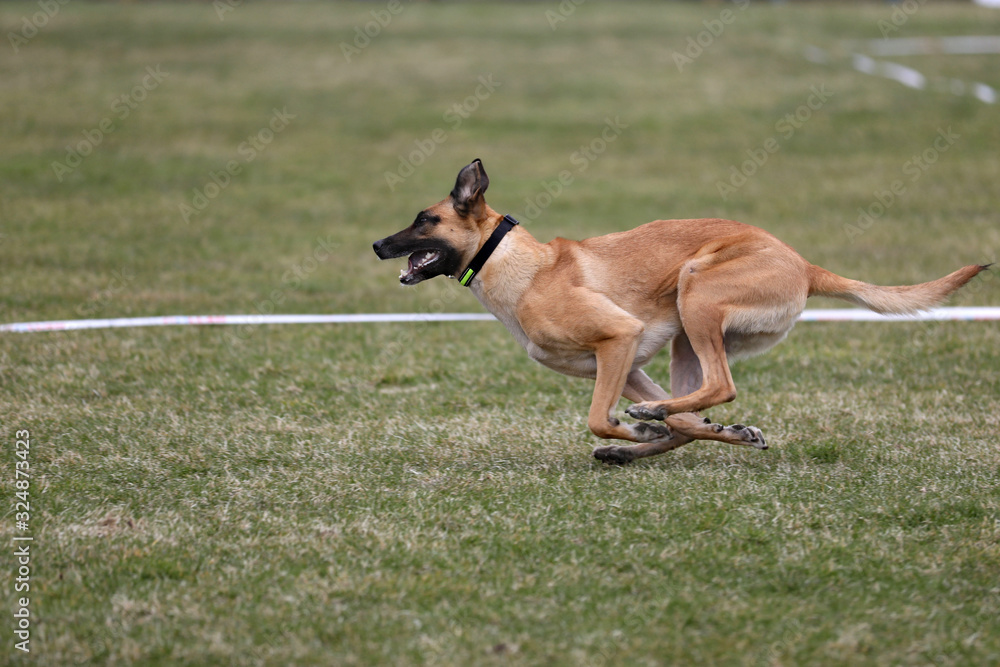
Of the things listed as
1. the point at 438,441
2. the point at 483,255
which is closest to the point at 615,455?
the point at 438,441

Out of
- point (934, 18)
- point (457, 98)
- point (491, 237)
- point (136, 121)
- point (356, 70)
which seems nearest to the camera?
point (491, 237)

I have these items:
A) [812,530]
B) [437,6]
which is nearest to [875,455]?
[812,530]

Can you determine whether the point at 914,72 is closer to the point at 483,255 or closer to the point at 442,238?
the point at 483,255

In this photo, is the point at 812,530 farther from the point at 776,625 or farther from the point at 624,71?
Answer: the point at 624,71

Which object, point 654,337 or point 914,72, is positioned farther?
point 914,72

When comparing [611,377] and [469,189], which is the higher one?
[469,189]

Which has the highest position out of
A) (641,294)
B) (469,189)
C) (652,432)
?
(469,189)

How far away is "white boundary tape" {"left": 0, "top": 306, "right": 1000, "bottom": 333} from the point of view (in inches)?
341

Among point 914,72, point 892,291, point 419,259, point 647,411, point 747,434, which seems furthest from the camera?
point 914,72

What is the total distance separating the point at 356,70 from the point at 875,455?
20.9m

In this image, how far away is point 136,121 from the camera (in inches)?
778

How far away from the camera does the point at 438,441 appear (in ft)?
19.9

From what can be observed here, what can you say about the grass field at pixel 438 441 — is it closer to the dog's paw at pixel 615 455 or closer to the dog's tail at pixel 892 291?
the dog's paw at pixel 615 455

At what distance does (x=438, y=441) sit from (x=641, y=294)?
1.49m
